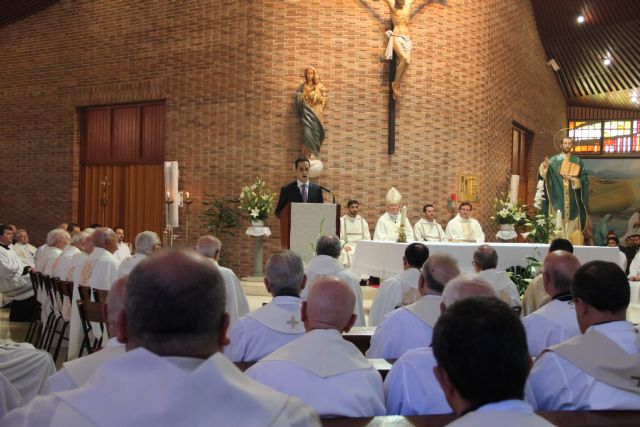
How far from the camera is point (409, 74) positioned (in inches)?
523

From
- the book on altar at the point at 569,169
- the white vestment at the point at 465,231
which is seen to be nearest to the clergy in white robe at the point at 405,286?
the white vestment at the point at 465,231

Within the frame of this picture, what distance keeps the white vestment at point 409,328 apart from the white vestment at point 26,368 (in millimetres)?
1777

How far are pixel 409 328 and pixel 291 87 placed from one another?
31.2ft

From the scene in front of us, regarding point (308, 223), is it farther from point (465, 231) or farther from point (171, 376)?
point (171, 376)

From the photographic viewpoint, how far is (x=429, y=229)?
1290cm

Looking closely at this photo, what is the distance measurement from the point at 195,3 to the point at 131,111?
8.72 ft

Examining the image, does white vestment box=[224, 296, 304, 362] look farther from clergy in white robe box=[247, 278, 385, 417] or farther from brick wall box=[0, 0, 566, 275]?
brick wall box=[0, 0, 566, 275]

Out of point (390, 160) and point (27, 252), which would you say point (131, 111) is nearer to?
point (27, 252)

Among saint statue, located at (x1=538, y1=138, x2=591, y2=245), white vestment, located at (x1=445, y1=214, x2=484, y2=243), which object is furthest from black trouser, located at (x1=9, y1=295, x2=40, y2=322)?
saint statue, located at (x1=538, y1=138, x2=591, y2=245)

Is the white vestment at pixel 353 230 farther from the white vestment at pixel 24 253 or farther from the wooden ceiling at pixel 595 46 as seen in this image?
the wooden ceiling at pixel 595 46

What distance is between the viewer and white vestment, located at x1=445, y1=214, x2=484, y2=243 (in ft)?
42.1

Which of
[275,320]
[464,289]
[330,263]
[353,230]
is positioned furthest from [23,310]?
[464,289]

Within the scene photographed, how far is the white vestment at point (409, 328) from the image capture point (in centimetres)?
→ 395

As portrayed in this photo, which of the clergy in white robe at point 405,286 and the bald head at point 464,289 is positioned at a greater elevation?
the bald head at point 464,289
